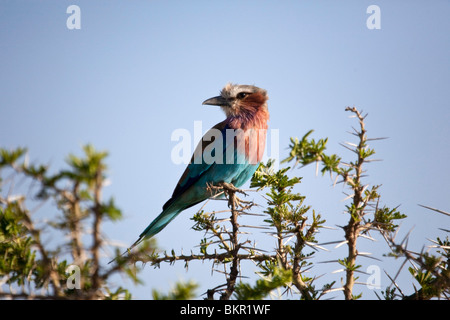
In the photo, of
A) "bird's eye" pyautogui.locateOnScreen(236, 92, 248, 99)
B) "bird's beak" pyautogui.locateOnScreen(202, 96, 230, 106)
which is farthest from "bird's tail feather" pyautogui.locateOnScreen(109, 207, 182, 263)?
"bird's eye" pyautogui.locateOnScreen(236, 92, 248, 99)

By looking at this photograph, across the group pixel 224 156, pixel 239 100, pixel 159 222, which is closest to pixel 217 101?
pixel 239 100

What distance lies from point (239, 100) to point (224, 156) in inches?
45.9

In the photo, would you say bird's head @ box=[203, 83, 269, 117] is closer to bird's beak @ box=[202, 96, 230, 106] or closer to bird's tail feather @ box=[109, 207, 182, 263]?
bird's beak @ box=[202, 96, 230, 106]

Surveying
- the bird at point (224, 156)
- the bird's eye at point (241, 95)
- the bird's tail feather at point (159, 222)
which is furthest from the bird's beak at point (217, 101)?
the bird's tail feather at point (159, 222)

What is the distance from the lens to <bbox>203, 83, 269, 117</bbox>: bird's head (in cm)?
590

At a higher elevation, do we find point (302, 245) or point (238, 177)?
point (238, 177)

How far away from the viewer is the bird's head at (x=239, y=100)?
590 centimetres

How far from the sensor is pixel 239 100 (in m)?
5.95

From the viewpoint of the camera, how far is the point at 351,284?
2531 mm
